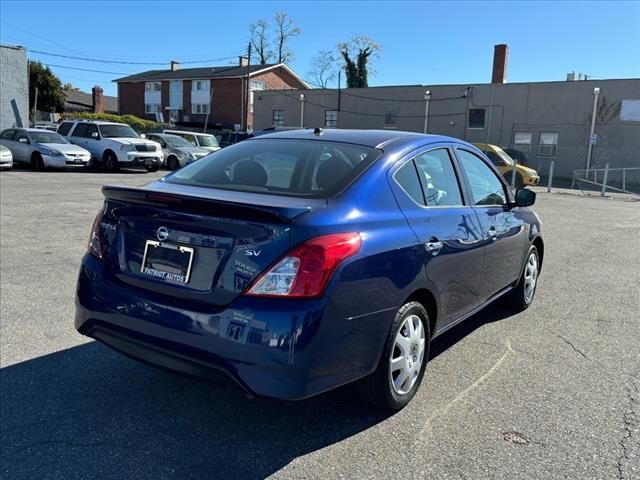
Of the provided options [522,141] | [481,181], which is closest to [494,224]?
[481,181]

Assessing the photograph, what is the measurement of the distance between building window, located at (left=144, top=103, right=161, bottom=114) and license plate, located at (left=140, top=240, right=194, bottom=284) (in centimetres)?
5786

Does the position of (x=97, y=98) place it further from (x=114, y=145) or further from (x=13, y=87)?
(x=114, y=145)

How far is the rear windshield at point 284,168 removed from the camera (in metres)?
3.30

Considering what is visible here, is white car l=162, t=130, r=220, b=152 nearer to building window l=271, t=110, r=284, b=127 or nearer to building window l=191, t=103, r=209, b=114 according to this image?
building window l=271, t=110, r=284, b=127

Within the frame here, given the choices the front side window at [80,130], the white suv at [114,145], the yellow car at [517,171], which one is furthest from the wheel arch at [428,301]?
the yellow car at [517,171]

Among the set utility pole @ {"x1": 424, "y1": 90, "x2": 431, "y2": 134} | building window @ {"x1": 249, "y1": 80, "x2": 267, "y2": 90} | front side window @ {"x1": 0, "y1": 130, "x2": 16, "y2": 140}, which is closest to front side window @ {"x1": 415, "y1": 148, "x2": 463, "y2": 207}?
front side window @ {"x1": 0, "y1": 130, "x2": 16, "y2": 140}

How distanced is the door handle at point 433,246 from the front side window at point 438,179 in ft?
0.87

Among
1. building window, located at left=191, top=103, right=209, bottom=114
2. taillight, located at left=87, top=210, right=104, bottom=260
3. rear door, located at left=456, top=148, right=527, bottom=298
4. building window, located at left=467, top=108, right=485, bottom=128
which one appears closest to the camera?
taillight, located at left=87, top=210, right=104, bottom=260

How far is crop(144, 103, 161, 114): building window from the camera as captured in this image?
57344mm

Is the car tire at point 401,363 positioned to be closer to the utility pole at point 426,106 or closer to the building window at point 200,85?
the utility pole at point 426,106

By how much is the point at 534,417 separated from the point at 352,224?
1.66 meters

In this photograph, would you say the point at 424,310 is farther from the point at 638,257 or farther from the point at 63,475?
the point at 638,257

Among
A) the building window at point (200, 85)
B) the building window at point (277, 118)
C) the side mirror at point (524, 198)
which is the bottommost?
the side mirror at point (524, 198)

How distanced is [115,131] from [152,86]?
129ft
